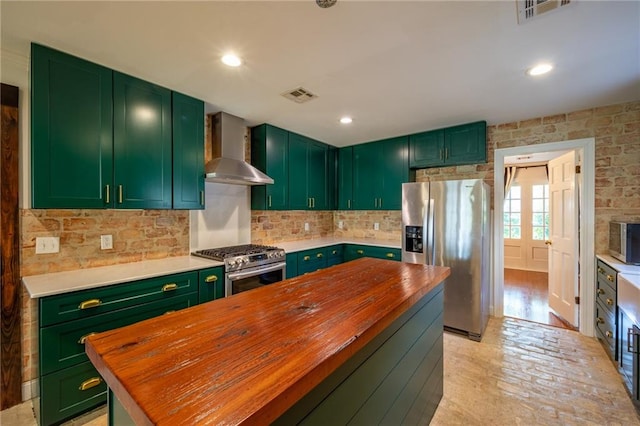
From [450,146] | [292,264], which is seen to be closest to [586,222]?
[450,146]

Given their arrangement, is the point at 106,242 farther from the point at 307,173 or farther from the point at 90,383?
the point at 307,173

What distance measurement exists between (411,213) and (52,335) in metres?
3.34

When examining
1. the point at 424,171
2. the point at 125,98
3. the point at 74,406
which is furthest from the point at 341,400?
the point at 424,171

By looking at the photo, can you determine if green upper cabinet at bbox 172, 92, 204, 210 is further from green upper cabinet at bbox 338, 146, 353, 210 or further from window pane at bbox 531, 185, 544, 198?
window pane at bbox 531, 185, 544, 198

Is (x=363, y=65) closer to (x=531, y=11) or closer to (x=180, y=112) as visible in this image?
(x=531, y=11)

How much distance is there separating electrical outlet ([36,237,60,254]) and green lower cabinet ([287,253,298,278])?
204cm

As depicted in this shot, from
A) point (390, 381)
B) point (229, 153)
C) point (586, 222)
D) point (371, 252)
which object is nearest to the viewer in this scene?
point (390, 381)

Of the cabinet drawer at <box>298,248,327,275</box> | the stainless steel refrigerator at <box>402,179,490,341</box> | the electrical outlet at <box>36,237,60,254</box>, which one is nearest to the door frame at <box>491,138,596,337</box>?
the stainless steel refrigerator at <box>402,179,490,341</box>

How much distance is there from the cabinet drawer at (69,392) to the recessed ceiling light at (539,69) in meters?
3.85

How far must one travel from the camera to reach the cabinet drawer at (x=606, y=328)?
2387mm

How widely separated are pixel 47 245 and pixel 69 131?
89cm

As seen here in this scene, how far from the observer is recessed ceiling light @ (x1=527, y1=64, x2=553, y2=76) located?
208 centimetres

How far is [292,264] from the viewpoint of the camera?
3.35 m

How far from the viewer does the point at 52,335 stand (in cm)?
172
